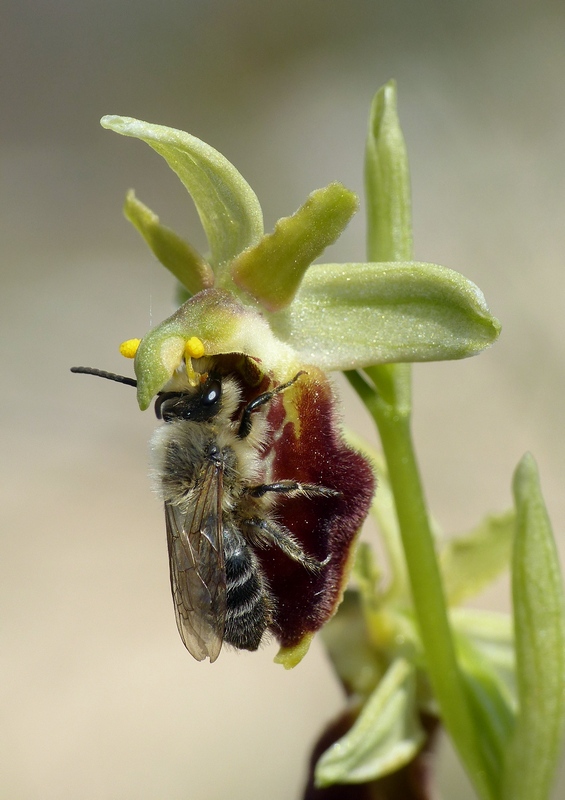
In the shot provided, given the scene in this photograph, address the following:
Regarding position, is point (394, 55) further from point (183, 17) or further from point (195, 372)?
point (195, 372)

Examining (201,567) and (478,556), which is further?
(478,556)

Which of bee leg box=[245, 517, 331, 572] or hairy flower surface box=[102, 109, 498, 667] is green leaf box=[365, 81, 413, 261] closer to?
hairy flower surface box=[102, 109, 498, 667]

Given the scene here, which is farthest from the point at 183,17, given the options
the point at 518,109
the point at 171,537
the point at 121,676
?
the point at 171,537

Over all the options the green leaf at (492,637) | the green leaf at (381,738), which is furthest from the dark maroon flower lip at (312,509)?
the green leaf at (492,637)

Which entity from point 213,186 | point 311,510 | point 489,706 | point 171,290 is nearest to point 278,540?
point 311,510

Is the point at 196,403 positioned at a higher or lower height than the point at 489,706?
higher

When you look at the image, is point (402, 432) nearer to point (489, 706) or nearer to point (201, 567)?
point (201, 567)

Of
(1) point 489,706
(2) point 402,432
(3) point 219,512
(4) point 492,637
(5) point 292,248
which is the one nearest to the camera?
(3) point 219,512

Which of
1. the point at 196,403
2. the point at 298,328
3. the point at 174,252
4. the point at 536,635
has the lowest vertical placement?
the point at 536,635
